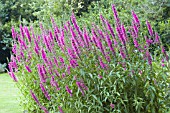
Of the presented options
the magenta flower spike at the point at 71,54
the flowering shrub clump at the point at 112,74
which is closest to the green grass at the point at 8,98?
the flowering shrub clump at the point at 112,74

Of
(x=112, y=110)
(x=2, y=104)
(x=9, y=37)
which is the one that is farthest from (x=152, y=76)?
(x=9, y=37)

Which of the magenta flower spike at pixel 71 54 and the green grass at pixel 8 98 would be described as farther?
the green grass at pixel 8 98

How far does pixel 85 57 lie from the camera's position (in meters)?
3.43

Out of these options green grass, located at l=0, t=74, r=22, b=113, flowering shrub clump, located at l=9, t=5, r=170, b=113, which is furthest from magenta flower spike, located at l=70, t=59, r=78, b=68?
green grass, located at l=0, t=74, r=22, b=113

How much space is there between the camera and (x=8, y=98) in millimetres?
7152

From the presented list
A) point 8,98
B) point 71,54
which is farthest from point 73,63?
point 8,98

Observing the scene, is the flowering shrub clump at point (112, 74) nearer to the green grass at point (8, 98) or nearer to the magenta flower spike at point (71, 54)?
the magenta flower spike at point (71, 54)

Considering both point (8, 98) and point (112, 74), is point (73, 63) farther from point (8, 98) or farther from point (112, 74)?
point (8, 98)

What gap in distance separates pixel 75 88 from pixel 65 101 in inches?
7.4

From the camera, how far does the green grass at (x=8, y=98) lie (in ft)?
19.7

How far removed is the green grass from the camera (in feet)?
19.7

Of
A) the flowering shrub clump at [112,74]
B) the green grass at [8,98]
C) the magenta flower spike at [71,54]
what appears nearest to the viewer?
the flowering shrub clump at [112,74]

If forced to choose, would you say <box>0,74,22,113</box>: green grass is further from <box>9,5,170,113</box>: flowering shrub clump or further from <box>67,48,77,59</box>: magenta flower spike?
<box>67,48,77,59</box>: magenta flower spike

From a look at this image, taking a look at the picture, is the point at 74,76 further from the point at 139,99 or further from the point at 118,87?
the point at 139,99
